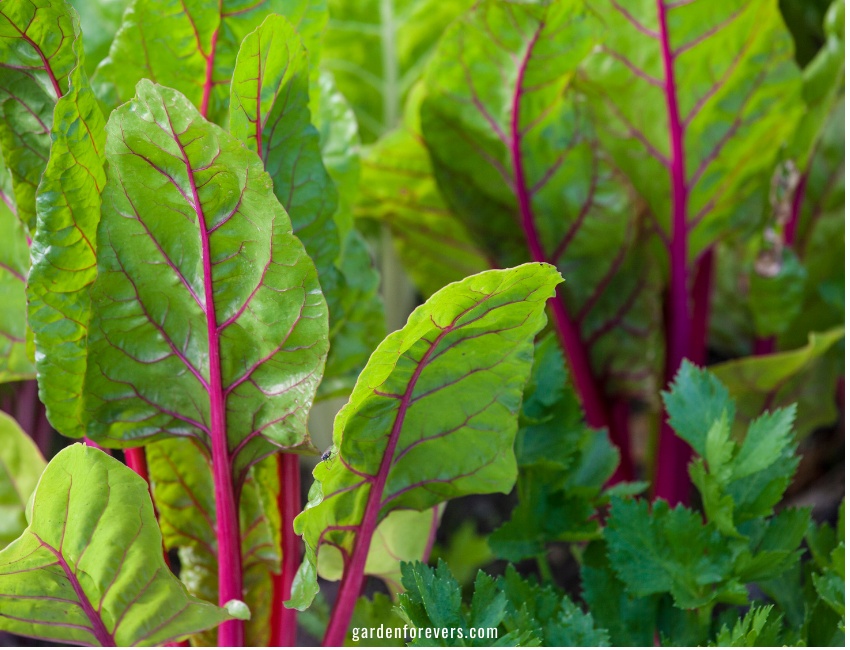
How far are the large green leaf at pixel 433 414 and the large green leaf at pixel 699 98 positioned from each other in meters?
0.40

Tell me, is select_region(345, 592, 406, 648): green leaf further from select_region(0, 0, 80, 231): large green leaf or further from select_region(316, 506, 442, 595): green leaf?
select_region(0, 0, 80, 231): large green leaf

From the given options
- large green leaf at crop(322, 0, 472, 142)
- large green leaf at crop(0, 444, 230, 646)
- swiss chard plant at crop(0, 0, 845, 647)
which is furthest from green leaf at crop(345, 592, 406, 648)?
large green leaf at crop(322, 0, 472, 142)

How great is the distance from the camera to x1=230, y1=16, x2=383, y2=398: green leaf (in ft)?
1.22

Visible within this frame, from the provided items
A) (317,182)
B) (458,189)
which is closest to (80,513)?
(317,182)

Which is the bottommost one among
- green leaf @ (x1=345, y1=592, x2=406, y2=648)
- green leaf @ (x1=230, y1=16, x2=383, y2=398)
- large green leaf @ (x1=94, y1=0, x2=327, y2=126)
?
green leaf @ (x1=345, y1=592, x2=406, y2=648)

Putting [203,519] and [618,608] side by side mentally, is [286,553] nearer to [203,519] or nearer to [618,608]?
[203,519]

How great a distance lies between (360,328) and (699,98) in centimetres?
41

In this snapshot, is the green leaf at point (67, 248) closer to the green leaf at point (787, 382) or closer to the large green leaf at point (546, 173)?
the large green leaf at point (546, 173)

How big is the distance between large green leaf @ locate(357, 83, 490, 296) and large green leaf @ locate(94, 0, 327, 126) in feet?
0.87

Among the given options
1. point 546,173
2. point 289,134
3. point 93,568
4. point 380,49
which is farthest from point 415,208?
point 93,568

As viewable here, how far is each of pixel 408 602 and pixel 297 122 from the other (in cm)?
30

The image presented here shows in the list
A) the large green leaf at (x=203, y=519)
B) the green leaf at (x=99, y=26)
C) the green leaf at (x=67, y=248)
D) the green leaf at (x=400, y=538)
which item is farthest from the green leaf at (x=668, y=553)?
the green leaf at (x=99, y=26)

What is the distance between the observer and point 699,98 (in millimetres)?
687

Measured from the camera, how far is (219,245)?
39 cm
